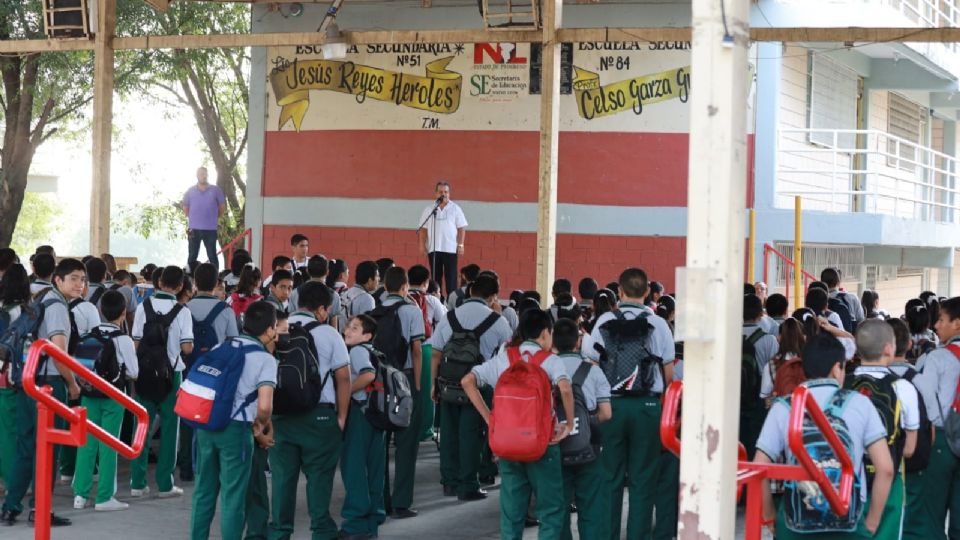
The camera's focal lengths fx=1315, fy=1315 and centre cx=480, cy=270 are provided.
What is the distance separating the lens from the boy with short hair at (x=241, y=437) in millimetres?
7668

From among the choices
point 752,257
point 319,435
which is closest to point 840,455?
point 319,435

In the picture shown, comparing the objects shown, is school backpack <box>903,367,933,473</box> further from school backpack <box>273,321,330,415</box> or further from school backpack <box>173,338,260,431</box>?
school backpack <box>173,338,260,431</box>

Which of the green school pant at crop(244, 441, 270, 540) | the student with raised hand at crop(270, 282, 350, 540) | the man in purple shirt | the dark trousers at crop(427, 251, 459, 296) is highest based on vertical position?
the man in purple shirt

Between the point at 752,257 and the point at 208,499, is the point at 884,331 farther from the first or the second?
the point at 752,257

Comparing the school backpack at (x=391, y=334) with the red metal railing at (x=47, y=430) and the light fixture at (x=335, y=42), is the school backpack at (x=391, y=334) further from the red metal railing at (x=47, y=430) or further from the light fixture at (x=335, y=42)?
the light fixture at (x=335, y=42)

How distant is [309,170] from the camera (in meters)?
20.0

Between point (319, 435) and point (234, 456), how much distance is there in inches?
25.8

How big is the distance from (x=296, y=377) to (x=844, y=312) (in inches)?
263

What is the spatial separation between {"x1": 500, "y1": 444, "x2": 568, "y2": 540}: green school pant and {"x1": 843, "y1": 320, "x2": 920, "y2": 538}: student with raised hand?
6.15 ft

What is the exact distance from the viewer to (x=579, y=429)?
7.75 m

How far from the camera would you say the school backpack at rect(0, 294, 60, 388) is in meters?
8.95

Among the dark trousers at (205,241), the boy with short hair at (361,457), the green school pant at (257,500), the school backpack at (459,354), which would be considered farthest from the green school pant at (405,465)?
the dark trousers at (205,241)

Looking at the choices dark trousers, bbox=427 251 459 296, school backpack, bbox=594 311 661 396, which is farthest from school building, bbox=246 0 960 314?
school backpack, bbox=594 311 661 396

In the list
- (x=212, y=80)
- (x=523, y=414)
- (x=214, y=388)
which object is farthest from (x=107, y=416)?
(x=212, y=80)
